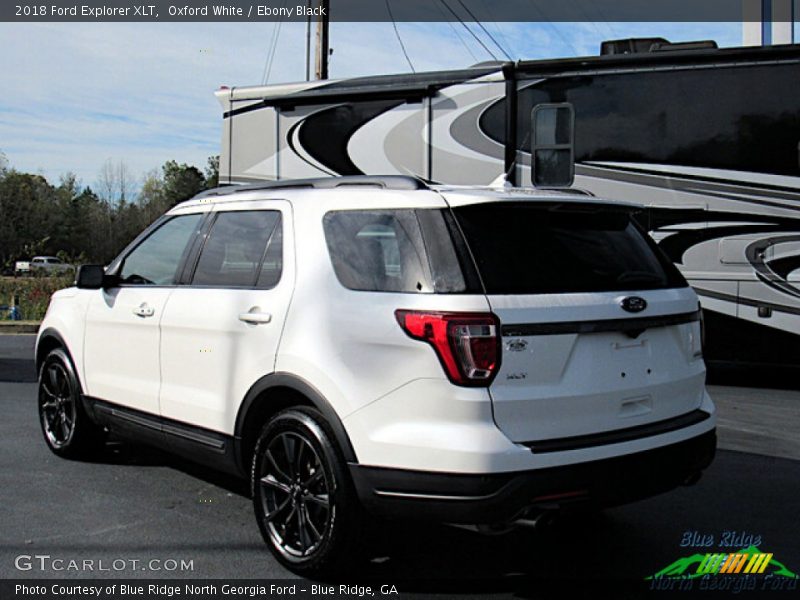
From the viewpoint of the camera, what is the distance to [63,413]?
6219 millimetres

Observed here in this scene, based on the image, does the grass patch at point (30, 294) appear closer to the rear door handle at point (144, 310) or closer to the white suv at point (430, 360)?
the rear door handle at point (144, 310)

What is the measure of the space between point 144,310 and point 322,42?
17.0 meters

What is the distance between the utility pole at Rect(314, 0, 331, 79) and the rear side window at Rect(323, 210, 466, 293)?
17363 millimetres

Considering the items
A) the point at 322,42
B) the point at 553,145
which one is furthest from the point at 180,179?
the point at 553,145

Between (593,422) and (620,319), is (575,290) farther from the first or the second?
(593,422)

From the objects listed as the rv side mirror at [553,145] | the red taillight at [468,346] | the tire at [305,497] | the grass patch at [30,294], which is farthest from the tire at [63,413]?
the grass patch at [30,294]

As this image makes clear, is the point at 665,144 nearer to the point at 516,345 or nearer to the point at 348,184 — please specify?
the point at 348,184

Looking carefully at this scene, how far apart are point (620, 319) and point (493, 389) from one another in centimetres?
74

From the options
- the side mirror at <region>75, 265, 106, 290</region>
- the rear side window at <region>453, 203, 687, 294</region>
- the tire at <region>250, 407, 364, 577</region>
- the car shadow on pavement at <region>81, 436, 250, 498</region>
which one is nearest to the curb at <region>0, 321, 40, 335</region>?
the car shadow on pavement at <region>81, 436, 250, 498</region>

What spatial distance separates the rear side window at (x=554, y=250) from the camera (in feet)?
12.2

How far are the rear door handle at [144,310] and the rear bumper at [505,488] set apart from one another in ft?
6.62

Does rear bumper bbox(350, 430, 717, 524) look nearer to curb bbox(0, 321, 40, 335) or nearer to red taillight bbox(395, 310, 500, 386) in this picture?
red taillight bbox(395, 310, 500, 386)

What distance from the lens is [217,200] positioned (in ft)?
16.8

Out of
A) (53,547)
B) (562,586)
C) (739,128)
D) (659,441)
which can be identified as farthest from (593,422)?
(739,128)
